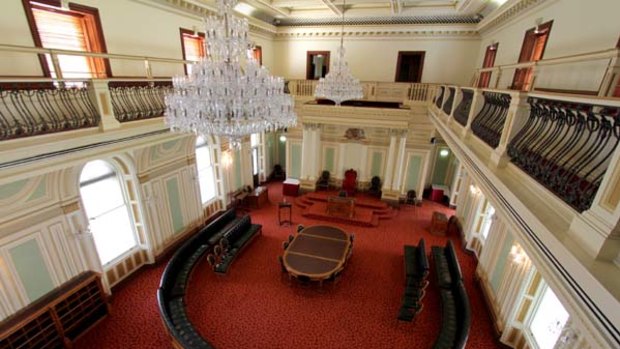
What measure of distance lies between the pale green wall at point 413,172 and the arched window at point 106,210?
365 inches

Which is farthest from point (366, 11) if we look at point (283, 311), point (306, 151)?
point (283, 311)

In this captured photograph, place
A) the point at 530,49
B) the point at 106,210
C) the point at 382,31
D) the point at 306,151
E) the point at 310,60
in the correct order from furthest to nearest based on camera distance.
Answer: the point at 310,60, the point at 306,151, the point at 382,31, the point at 530,49, the point at 106,210

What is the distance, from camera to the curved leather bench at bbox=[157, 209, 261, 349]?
14.6 feet

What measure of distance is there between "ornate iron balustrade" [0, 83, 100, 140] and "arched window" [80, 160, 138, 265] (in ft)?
4.64

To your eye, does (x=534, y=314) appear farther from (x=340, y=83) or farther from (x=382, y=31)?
(x=382, y=31)

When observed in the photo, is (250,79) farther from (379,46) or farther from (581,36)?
(379,46)

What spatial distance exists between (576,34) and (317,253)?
6.43 meters

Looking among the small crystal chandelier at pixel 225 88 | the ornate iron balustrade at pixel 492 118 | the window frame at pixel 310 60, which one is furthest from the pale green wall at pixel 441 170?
the small crystal chandelier at pixel 225 88

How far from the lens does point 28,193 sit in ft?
14.4

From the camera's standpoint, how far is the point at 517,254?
→ 194 inches

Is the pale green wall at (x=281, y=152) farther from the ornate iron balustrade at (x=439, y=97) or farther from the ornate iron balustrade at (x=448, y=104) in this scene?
the ornate iron balustrade at (x=448, y=104)

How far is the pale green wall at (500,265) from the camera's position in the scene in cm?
549

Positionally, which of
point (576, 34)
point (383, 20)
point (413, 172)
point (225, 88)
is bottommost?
point (413, 172)

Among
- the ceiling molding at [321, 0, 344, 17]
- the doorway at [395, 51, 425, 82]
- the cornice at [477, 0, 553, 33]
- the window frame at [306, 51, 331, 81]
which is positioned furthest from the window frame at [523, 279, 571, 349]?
the window frame at [306, 51, 331, 81]
